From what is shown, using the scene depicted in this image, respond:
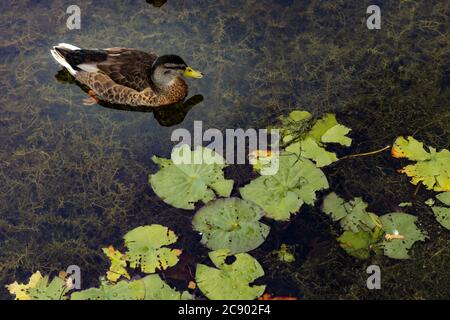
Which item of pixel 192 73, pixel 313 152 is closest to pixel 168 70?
pixel 192 73

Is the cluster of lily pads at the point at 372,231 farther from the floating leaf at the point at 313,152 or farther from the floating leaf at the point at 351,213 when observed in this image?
the floating leaf at the point at 313,152

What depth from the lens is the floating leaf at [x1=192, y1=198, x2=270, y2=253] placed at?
18.4 feet

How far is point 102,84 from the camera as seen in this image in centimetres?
666

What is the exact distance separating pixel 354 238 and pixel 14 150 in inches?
142

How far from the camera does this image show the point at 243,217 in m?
5.77

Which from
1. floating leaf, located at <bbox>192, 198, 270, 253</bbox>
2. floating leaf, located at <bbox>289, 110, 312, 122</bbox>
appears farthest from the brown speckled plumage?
floating leaf, located at <bbox>192, 198, 270, 253</bbox>

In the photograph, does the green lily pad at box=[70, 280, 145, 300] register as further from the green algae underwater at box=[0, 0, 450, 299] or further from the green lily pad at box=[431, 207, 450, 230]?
the green lily pad at box=[431, 207, 450, 230]

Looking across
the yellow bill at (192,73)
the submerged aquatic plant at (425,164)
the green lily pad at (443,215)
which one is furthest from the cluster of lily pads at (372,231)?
the yellow bill at (192,73)

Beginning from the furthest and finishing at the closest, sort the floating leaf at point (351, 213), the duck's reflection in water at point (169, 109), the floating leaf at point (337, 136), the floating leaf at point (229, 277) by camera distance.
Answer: the duck's reflection in water at point (169, 109)
the floating leaf at point (337, 136)
the floating leaf at point (351, 213)
the floating leaf at point (229, 277)

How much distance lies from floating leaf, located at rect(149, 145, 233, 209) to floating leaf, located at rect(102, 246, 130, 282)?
695 millimetres

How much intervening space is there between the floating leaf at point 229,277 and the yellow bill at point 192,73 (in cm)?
215

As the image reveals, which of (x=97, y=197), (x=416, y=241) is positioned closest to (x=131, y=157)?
(x=97, y=197)

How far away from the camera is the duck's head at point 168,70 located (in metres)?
6.58

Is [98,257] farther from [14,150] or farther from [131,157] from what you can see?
[14,150]
